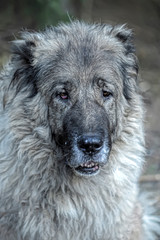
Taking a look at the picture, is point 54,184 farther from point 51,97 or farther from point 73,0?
point 73,0

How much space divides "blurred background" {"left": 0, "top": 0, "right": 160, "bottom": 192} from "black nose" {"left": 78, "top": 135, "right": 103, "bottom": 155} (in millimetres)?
2856

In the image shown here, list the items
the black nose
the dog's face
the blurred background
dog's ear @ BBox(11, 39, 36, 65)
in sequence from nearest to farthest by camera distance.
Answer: the black nose
the dog's face
dog's ear @ BBox(11, 39, 36, 65)
the blurred background

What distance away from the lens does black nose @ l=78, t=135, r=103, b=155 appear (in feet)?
15.6

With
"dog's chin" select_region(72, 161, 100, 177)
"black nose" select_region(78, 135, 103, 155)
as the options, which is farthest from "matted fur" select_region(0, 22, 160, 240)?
"black nose" select_region(78, 135, 103, 155)

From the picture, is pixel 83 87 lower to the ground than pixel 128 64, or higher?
lower

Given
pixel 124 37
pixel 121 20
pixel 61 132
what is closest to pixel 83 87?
pixel 61 132

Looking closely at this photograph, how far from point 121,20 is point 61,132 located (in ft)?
22.3

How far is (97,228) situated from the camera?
5.31 meters

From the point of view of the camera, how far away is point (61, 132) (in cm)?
507

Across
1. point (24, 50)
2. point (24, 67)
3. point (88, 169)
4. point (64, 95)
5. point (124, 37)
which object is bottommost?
point (88, 169)

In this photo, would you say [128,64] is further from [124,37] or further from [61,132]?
Result: [61,132]

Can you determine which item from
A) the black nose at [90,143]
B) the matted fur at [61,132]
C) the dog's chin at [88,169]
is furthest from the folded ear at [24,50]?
the dog's chin at [88,169]

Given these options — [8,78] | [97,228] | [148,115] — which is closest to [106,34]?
[8,78]

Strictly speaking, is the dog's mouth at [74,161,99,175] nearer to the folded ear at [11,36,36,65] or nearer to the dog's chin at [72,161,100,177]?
the dog's chin at [72,161,100,177]
